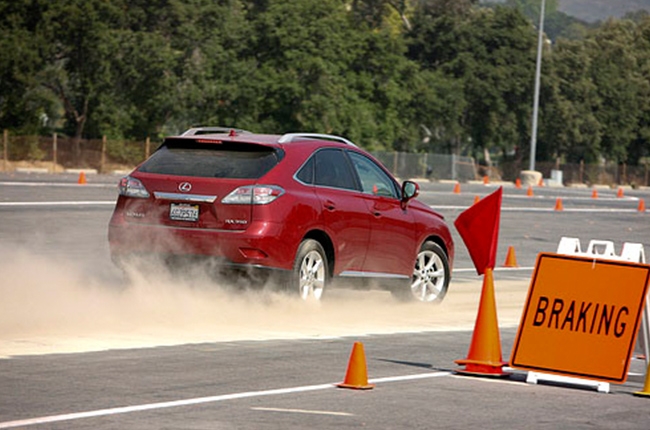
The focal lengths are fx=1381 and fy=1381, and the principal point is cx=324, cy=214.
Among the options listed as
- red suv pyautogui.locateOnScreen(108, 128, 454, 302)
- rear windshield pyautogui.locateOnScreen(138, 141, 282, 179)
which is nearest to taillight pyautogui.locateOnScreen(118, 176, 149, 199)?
red suv pyautogui.locateOnScreen(108, 128, 454, 302)

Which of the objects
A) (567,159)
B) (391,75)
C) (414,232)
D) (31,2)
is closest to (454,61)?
(391,75)

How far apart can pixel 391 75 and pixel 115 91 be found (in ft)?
67.5

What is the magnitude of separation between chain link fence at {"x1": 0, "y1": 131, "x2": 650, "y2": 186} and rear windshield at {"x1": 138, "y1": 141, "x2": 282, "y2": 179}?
4494 cm

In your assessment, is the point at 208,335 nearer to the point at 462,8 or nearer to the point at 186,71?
the point at 186,71

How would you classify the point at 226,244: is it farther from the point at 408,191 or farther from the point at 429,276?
the point at 429,276

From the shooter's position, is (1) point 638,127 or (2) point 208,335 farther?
(1) point 638,127

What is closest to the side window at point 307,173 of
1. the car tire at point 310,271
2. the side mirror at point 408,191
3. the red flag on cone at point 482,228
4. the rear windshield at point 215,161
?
the rear windshield at point 215,161

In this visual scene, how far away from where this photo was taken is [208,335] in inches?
480

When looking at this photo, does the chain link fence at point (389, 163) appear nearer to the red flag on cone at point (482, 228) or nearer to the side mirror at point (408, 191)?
the side mirror at point (408, 191)

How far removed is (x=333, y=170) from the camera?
48.1 ft

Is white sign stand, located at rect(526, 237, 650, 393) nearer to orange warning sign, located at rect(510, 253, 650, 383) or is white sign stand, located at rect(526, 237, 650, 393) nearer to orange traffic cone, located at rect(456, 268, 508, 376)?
orange warning sign, located at rect(510, 253, 650, 383)

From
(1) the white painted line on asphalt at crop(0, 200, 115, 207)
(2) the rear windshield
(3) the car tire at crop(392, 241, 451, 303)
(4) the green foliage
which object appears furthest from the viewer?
(4) the green foliage

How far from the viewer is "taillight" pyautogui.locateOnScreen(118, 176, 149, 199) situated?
13.7m

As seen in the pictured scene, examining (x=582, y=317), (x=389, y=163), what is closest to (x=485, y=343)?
(x=582, y=317)
